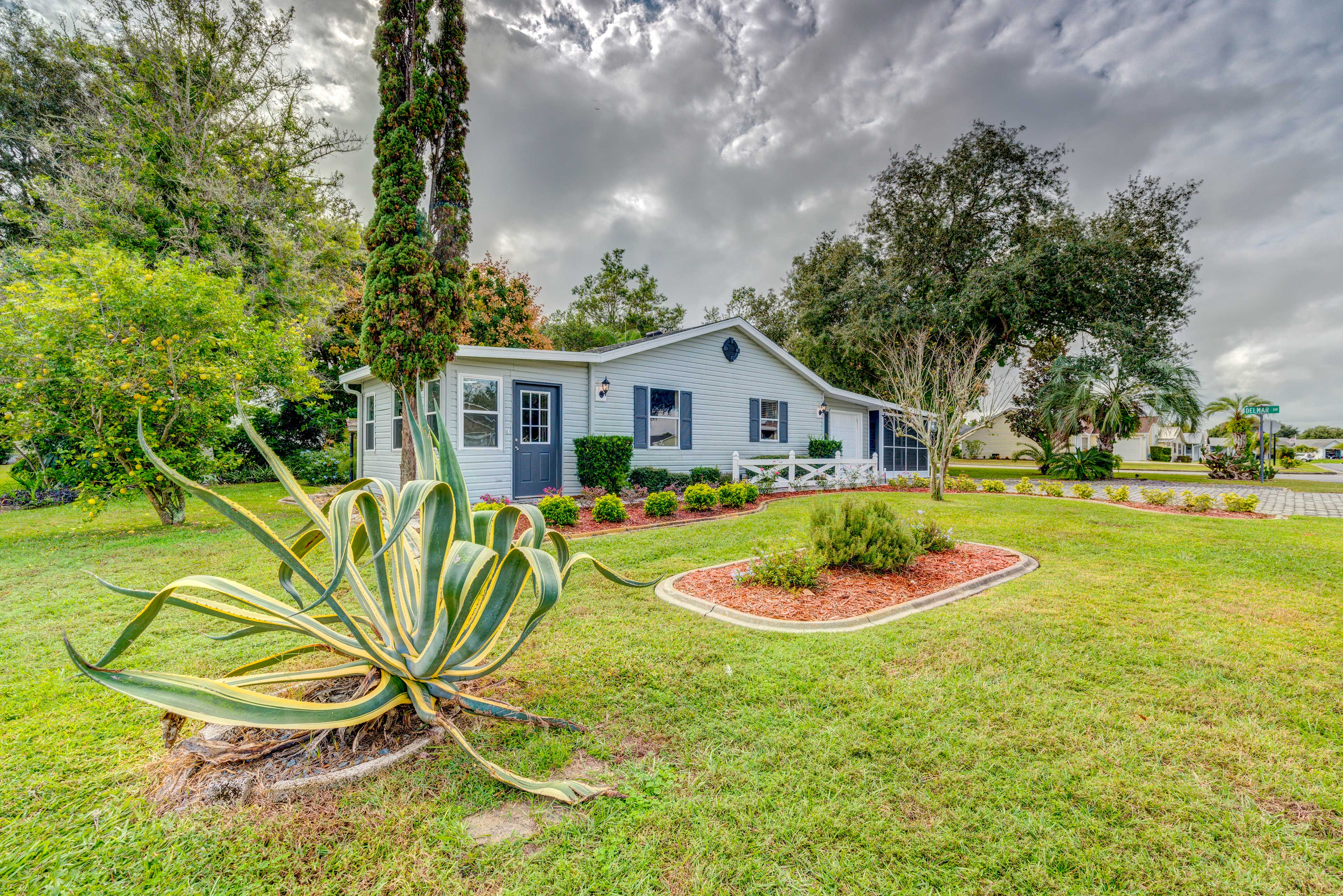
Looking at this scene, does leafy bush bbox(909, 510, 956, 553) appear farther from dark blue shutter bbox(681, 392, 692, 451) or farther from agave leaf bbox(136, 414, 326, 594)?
dark blue shutter bbox(681, 392, 692, 451)

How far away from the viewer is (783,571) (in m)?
4.60

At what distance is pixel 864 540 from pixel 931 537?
4.72 ft

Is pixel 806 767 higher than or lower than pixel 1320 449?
lower

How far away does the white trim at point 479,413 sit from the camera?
9.22 m

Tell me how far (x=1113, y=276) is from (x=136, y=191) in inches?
1116

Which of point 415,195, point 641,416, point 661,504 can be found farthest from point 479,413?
point 661,504

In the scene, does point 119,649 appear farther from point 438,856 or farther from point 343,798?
point 438,856

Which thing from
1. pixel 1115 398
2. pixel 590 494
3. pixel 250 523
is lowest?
pixel 590 494

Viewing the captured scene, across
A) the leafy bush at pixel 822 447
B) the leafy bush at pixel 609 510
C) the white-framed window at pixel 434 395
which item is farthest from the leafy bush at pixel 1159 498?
the white-framed window at pixel 434 395

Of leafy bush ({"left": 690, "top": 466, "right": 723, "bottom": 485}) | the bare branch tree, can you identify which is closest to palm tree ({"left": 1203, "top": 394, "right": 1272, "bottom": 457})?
the bare branch tree

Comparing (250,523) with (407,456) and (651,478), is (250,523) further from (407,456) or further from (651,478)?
(651,478)

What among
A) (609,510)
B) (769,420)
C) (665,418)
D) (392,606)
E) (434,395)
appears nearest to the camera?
(392,606)

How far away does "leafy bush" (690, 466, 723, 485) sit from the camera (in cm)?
1195

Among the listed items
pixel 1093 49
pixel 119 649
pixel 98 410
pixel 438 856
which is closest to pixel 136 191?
pixel 98 410
